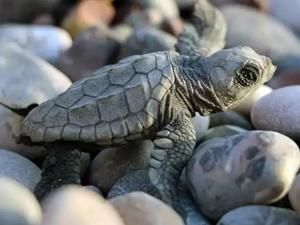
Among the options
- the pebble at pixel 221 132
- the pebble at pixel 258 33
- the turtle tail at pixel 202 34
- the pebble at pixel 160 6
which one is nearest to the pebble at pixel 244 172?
the pebble at pixel 221 132

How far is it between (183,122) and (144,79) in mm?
124

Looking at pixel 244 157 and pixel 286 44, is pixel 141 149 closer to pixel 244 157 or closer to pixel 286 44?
pixel 244 157

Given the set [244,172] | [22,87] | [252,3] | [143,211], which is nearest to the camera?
[143,211]

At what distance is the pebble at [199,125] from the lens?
1523 mm

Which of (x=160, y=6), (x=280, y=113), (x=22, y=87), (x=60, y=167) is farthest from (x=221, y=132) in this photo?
(x=160, y=6)

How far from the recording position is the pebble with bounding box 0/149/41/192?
1.36 meters

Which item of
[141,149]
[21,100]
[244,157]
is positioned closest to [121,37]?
[21,100]

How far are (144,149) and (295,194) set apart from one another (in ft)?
1.33

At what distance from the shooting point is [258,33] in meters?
2.44

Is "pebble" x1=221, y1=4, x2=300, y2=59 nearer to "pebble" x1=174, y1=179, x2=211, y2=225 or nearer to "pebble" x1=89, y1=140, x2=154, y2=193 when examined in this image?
"pebble" x1=89, y1=140, x2=154, y2=193

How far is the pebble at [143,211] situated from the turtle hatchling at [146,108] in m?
0.19

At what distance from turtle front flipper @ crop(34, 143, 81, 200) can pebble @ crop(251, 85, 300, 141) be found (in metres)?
0.43

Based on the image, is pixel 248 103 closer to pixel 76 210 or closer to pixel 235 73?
pixel 235 73

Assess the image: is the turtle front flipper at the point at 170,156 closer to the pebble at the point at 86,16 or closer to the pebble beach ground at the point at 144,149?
the pebble beach ground at the point at 144,149
